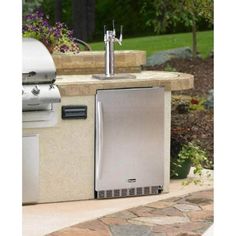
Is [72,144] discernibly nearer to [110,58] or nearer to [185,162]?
[110,58]

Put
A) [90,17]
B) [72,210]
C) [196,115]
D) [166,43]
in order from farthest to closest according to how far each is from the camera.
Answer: [90,17]
[166,43]
[196,115]
[72,210]

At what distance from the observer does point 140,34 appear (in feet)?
68.2

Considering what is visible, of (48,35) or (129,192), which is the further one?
(48,35)

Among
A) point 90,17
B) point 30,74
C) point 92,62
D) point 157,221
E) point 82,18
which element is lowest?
point 157,221

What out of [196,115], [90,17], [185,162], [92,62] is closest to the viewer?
[92,62]

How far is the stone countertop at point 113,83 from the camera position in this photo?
→ 5.34 metres

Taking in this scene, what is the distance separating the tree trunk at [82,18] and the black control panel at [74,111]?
44.5 feet

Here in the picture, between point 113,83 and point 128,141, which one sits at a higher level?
point 113,83

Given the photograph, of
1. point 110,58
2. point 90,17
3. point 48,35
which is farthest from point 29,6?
point 110,58

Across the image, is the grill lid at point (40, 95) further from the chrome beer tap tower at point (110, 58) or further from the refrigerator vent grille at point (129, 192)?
the refrigerator vent grille at point (129, 192)

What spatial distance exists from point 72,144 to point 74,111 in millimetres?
212

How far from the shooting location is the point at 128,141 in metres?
5.47

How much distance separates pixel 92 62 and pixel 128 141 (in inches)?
30.9
